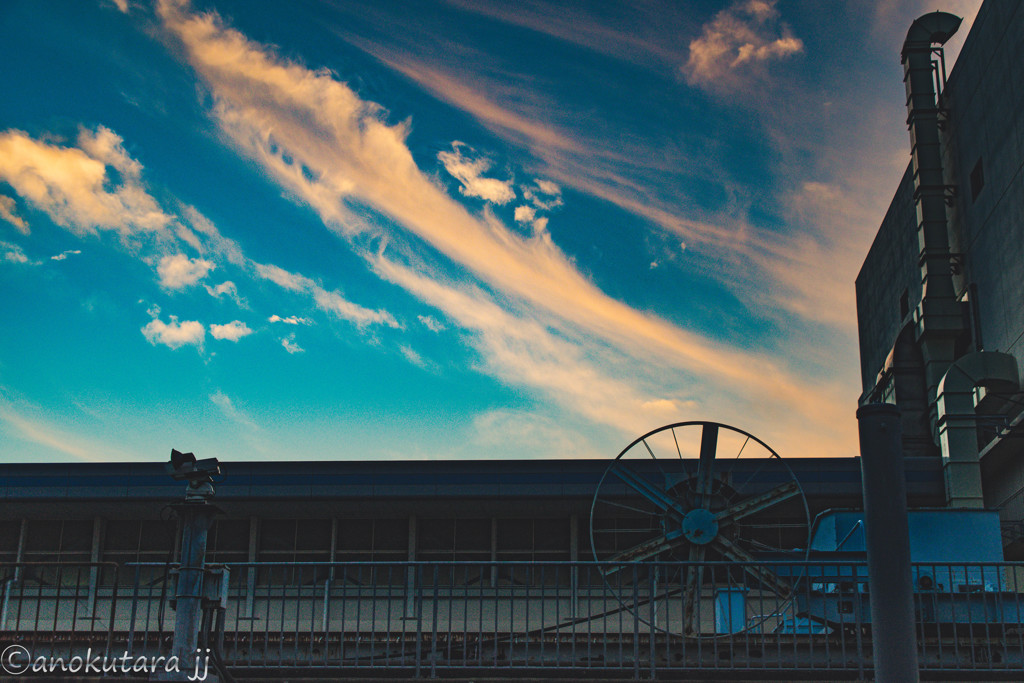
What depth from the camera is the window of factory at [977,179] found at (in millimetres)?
30263

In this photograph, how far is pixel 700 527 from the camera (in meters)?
15.9

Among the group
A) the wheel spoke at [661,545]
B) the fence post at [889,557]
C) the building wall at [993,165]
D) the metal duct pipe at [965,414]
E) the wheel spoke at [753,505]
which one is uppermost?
the building wall at [993,165]

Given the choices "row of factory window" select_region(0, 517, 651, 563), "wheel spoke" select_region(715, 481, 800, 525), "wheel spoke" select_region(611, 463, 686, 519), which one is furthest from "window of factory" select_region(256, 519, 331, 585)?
"wheel spoke" select_region(715, 481, 800, 525)

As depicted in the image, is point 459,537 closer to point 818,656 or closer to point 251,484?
point 251,484

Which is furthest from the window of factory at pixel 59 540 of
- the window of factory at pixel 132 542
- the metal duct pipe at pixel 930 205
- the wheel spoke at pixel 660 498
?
the metal duct pipe at pixel 930 205

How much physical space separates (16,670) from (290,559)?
1733 cm

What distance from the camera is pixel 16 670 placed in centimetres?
1067

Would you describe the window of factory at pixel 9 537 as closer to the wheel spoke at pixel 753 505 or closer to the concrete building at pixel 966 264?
the wheel spoke at pixel 753 505

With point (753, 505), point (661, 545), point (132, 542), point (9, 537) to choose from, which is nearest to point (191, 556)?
point (661, 545)

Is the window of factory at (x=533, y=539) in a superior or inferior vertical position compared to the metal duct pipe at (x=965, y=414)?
inferior

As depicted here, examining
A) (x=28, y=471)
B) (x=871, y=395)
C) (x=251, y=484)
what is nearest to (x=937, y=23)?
(x=871, y=395)

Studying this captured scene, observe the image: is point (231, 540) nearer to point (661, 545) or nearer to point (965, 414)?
point (661, 545)

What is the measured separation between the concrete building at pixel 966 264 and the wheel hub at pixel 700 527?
13.4 meters

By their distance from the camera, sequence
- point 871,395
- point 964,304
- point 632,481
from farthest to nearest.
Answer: point 871,395, point 964,304, point 632,481
